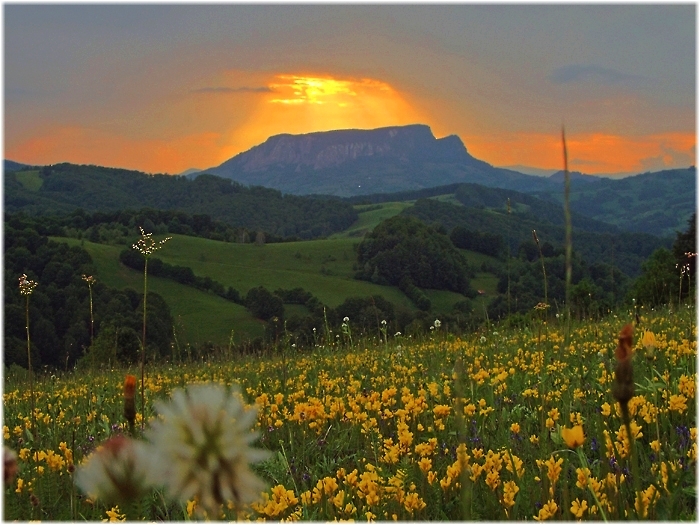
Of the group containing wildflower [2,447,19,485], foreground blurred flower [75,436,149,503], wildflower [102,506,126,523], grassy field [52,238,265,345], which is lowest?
grassy field [52,238,265,345]

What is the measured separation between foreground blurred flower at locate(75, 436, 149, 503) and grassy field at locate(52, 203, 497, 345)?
9209cm

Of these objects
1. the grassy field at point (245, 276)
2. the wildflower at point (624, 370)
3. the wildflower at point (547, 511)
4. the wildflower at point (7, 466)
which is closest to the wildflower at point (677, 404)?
the wildflower at point (547, 511)

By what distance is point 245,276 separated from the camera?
130125mm

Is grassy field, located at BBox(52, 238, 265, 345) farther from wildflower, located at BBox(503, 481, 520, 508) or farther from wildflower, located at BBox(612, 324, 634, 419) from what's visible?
wildflower, located at BBox(612, 324, 634, 419)

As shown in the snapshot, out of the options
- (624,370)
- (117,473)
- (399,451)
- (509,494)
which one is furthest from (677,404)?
(117,473)

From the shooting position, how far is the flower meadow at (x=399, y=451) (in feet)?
3.14

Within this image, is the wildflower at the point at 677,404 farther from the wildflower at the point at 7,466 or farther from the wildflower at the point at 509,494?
the wildflower at the point at 7,466

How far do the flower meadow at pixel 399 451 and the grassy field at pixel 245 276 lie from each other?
8805 cm

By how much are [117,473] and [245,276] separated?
131m

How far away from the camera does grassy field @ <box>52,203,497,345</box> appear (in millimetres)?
106938

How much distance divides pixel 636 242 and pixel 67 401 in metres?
199

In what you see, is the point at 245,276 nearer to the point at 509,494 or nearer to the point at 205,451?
the point at 509,494

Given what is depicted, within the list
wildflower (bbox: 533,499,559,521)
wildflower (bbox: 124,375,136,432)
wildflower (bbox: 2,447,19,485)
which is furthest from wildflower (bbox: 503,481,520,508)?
wildflower (bbox: 2,447,19,485)

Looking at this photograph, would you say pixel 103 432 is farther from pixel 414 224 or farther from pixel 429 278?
pixel 414 224
